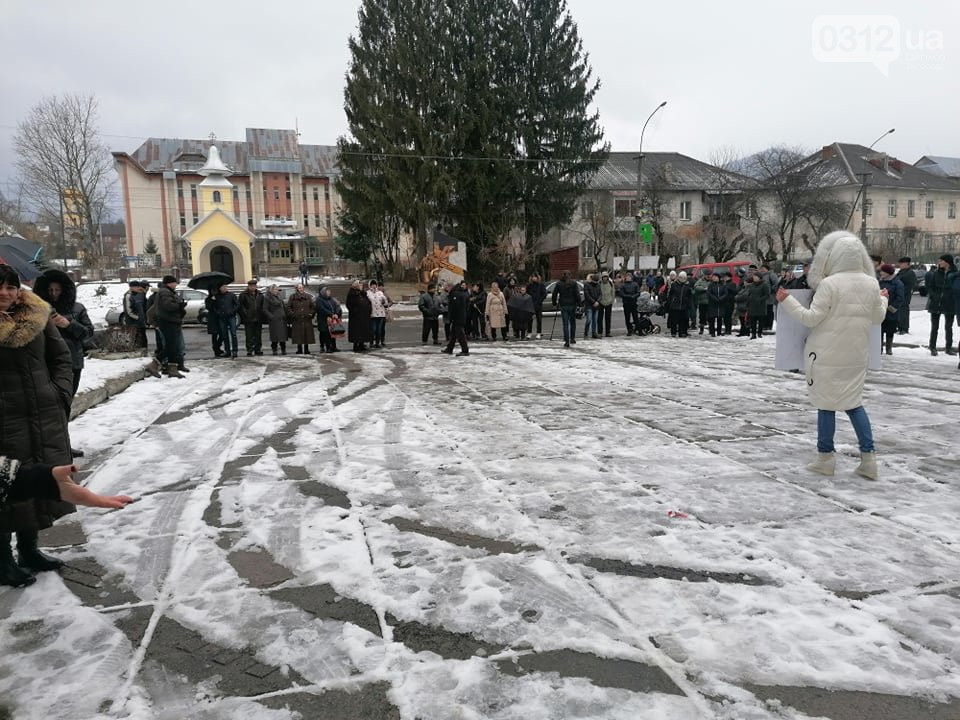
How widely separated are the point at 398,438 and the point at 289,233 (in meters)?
72.1

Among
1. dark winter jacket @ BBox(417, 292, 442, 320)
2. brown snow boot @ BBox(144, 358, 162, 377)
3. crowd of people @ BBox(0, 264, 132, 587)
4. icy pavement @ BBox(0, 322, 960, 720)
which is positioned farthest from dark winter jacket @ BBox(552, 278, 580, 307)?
crowd of people @ BBox(0, 264, 132, 587)

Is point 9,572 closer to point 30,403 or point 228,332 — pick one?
point 30,403

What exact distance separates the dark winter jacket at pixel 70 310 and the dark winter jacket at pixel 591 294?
41.3ft

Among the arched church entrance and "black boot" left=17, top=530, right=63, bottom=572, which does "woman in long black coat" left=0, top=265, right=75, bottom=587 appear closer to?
"black boot" left=17, top=530, right=63, bottom=572

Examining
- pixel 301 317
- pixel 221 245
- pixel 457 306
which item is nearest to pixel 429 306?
pixel 457 306

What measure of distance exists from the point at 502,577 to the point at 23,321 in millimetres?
3027

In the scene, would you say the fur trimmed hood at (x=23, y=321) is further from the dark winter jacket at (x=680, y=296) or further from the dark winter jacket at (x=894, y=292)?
the dark winter jacket at (x=680, y=296)

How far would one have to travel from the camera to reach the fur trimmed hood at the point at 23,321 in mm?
3506

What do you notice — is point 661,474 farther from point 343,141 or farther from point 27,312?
point 343,141

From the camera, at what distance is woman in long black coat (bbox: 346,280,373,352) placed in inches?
612

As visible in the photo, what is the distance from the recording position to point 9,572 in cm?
379

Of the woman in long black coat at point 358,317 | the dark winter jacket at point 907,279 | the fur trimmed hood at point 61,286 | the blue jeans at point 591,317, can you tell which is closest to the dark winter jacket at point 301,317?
the woman in long black coat at point 358,317

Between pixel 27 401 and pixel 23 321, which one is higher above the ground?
pixel 23 321

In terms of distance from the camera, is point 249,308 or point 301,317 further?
point 301,317
